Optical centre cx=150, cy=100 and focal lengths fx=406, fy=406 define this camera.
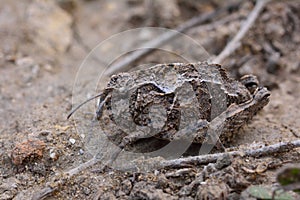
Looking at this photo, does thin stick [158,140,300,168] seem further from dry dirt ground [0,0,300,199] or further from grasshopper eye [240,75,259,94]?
grasshopper eye [240,75,259,94]

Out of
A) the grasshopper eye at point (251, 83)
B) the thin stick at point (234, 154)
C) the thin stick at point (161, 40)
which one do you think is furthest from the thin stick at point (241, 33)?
the thin stick at point (234, 154)

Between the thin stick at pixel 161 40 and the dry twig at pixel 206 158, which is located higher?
the thin stick at pixel 161 40

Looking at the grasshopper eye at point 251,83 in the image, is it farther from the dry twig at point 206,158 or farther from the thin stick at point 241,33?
the thin stick at point 241,33

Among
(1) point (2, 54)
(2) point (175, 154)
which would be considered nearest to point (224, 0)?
(1) point (2, 54)

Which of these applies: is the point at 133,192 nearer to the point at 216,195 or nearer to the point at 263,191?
the point at 216,195

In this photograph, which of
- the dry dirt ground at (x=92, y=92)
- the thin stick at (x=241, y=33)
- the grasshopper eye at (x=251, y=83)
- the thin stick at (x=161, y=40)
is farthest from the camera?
the thin stick at (x=161, y=40)

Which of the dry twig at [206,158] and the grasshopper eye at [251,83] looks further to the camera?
the grasshopper eye at [251,83]

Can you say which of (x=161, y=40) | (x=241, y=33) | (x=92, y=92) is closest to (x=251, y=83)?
(x=92, y=92)
